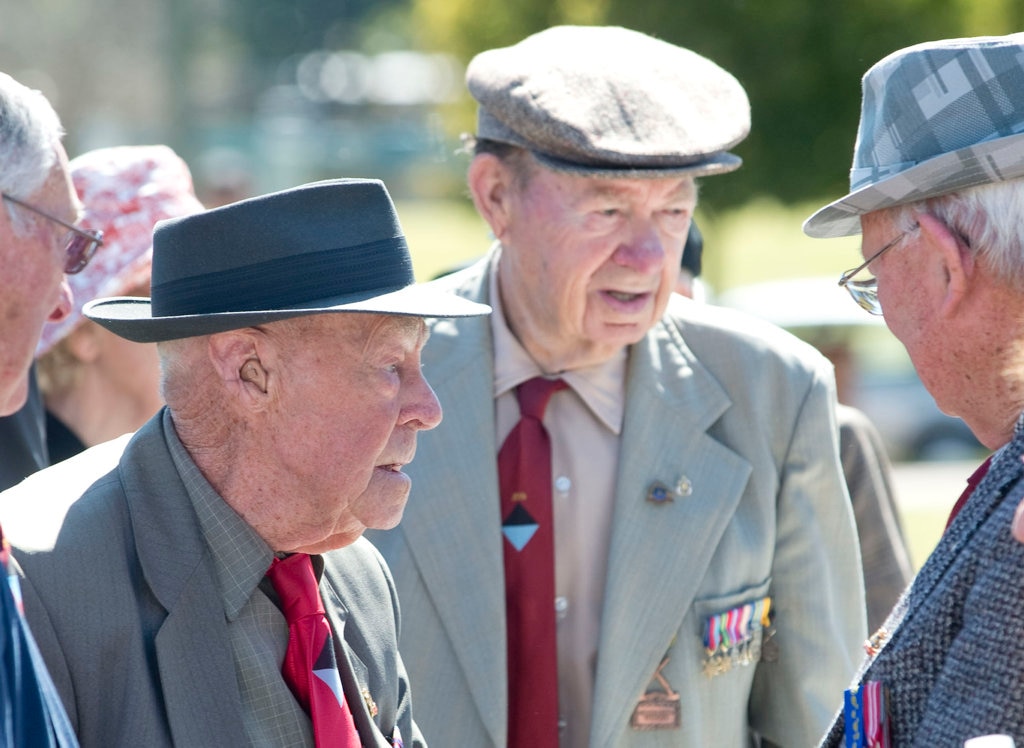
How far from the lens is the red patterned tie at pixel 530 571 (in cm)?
308

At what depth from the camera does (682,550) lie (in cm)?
316

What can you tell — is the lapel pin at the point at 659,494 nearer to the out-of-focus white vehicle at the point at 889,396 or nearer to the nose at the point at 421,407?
the nose at the point at 421,407

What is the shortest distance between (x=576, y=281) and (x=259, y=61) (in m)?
53.0

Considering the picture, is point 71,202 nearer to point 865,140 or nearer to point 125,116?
point 865,140

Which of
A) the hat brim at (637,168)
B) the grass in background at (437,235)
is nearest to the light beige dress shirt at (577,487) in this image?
the hat brim at (637,168)

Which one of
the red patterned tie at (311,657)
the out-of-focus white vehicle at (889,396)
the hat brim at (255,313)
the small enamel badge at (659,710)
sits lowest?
the out-of-focus white vehicle at (889,396)

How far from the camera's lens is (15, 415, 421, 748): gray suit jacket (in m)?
2.09

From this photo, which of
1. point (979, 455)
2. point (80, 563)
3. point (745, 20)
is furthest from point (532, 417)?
point (979, 455)

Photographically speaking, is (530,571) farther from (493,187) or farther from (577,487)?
(493,187)

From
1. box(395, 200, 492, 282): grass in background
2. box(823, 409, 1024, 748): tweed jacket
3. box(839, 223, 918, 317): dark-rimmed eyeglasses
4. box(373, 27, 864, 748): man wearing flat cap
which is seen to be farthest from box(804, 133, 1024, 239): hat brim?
box(395, 200, 492, 282): grass in background

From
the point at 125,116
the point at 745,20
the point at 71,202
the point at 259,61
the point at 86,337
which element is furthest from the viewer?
the point at 259,61

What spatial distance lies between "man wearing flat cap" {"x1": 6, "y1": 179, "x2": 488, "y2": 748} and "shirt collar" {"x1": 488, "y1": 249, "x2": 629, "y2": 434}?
3.02 ft

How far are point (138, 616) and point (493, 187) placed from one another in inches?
65.3

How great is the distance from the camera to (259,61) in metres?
53.7
